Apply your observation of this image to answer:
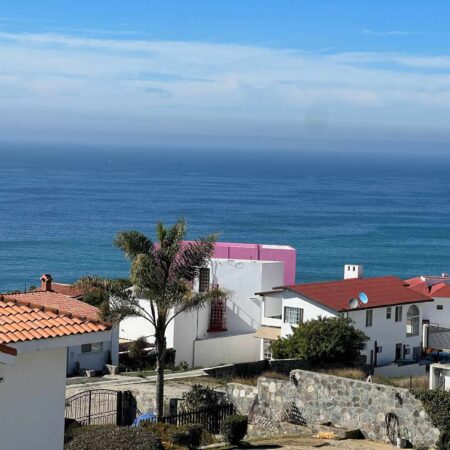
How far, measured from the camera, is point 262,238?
454 ft

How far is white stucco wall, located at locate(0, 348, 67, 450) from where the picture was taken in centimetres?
1136

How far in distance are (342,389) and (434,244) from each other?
118 m

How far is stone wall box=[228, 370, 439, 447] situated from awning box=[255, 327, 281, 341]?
Result: 1598 centimetres

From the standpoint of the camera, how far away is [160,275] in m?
28.1

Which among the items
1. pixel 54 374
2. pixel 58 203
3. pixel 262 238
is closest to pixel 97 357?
pixel 54 374

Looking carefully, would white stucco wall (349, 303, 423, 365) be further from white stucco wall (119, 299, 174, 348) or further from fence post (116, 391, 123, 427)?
fence post (116, 391, 123, 427)

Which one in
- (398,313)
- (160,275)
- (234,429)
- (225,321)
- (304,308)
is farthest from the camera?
(225,321)

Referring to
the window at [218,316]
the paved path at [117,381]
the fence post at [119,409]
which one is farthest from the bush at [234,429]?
the window at [218,316]

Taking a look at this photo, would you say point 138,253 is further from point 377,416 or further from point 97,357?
point 97,357

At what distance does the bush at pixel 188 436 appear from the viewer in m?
22.8

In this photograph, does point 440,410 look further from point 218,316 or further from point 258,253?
point 258,253

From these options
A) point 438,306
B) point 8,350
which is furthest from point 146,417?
point 438,306

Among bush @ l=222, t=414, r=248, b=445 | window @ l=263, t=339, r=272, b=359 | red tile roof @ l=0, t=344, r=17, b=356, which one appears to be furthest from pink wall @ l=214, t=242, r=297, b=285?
red tile roof @ l=0, t=344, r=17, b=356

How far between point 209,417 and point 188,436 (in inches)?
152
